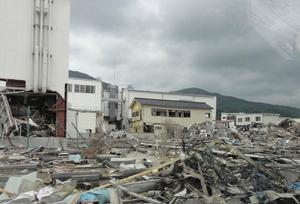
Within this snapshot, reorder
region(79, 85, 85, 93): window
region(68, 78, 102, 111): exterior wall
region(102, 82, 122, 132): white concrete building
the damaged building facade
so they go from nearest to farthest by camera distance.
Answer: the damaged building facade < region(68, 78, 102, 111): exterior wall < region(79, 85, 85, 93): window < region(102, 82, 122, 132): white concrete building

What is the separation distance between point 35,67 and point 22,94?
264 centimetres

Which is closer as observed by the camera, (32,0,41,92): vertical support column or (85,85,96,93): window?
(32,0,41,92): vertical support column

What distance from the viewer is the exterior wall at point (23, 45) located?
90.0ft

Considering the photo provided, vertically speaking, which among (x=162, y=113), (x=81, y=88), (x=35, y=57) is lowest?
(x=162, y=113)

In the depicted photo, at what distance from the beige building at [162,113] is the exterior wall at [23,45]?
24826 mm

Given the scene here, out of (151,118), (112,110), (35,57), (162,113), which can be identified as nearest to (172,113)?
(162,113)

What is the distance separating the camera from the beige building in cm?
5372

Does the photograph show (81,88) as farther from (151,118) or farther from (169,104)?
(169,104)

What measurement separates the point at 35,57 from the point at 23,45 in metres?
1.20

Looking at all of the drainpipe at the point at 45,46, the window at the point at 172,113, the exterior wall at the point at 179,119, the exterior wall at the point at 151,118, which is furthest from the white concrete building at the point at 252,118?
the drainpipe at the point at 45,46

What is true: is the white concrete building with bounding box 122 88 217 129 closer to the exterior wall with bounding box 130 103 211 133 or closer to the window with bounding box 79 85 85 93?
the exterior wall with bounding box 130 103 211 133

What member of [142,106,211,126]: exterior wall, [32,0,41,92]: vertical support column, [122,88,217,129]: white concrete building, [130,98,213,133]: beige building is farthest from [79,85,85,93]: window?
[32,0,41,92]: vertical support column

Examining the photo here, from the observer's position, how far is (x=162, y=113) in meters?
54.8

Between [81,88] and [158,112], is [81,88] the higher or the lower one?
the higher one
